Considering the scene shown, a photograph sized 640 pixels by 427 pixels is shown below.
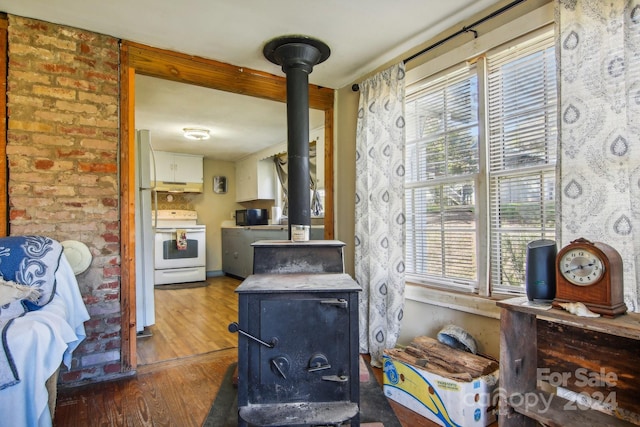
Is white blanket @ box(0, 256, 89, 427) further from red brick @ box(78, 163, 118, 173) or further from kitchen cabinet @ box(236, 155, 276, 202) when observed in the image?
kitchen cabinet @ box(236, 155, 276, 202)

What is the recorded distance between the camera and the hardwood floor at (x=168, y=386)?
1813mm

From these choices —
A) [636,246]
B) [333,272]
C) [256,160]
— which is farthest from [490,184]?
[256,160]

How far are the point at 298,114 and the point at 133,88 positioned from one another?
45.0 inches

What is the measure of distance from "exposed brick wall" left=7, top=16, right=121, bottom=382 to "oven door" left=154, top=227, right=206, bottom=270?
3110mm

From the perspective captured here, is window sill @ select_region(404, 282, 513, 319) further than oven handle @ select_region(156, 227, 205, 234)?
No

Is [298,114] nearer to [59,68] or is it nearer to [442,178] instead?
[442,178]

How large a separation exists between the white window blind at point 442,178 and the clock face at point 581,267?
79cm

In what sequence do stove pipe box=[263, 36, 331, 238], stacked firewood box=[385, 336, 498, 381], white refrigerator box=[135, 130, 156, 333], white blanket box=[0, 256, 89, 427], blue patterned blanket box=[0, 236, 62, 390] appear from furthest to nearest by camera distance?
white refrigerator box=[135, 130, 156, 333], stove pipe box=[263, 36, 331, 238], stacked firewood box=[385, 336, 498, 381], blue patterned blanket box=[0, 236, 62, 390], white blanket box=[0, 256, 89, 427]

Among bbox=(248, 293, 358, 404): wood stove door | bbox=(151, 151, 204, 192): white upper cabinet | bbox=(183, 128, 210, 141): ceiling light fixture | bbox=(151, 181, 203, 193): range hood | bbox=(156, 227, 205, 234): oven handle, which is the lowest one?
bbox=(248, 293, 358, 404): wood stove door

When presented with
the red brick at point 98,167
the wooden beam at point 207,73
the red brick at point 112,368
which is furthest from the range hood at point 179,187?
the red brick at point 112,368

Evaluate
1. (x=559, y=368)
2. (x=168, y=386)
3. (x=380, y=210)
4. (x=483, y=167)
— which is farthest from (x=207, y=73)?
(x=559, y=368)

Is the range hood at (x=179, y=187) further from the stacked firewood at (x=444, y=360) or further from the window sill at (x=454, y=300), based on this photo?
the stacked firewood at (x=444, y=360)

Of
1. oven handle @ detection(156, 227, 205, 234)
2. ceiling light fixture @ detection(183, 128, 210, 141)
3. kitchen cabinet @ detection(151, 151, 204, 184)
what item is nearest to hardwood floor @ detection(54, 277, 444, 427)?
oven handle @ detection(156, 227, 205, 234)

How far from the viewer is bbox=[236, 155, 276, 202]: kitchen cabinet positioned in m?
5.76
